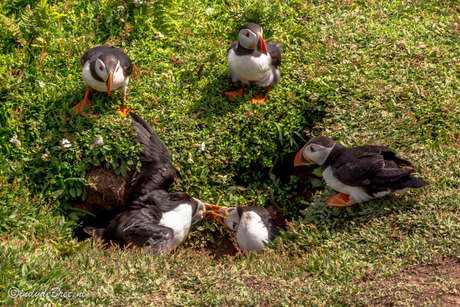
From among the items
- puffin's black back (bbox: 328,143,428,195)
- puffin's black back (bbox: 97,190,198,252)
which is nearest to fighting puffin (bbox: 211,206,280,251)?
puffin's black back (bbox: 97,190,198,252)

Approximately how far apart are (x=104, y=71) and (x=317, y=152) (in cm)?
280

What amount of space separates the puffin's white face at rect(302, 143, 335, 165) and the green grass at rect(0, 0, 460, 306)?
1.58 ft

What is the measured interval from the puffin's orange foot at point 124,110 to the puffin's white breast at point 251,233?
7.00ft

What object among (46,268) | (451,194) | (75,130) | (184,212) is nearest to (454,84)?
(451,194)

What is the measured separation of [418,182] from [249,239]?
2.09 metres

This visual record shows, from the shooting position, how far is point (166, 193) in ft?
21.2

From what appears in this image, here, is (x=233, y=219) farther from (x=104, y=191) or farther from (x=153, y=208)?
(x=104, y=191)

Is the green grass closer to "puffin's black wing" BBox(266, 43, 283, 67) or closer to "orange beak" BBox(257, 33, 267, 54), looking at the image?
"puffin's black wing" BBox(266, 43, 283, 67)

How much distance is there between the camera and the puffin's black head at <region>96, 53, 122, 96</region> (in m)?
6.20

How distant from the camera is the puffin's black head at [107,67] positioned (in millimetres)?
6199

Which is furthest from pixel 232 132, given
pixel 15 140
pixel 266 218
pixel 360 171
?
pixel 15 140

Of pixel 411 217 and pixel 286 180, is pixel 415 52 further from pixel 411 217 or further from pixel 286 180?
pixel 411 217

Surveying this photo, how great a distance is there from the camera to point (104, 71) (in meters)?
6.23

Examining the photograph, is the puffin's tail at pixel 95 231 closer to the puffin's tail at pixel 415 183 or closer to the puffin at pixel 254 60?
the puffin at pixel 254 60
